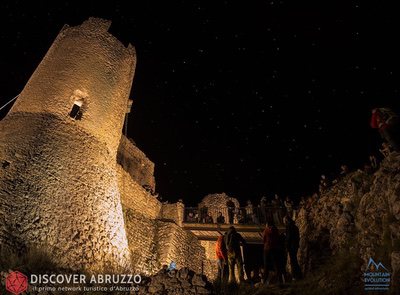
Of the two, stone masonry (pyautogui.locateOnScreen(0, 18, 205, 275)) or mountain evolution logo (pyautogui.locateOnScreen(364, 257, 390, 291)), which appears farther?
stone masonry (pyautogui.locateOnScreen(0, 18, 205, 275))

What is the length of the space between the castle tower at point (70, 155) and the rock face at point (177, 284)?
2173mm

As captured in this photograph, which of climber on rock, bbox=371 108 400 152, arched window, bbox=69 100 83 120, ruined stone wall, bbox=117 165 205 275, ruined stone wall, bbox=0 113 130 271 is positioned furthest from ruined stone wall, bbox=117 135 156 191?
climber on rock, bbox=371 108 400 152

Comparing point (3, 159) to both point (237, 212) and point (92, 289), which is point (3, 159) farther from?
point (237, 212)

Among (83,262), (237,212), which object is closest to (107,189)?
(83,262)

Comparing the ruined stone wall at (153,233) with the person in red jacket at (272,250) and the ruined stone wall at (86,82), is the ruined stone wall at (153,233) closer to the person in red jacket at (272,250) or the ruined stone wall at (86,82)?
the ruined stone wall at (86,82)

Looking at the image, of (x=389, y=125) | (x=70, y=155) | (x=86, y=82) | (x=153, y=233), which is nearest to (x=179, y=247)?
(x=153, y=233)

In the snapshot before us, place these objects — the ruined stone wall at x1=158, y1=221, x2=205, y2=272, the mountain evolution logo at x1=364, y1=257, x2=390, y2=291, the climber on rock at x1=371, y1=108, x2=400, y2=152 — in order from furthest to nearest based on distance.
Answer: the ruined stone wall at x1=158, y1=221, x2=205, y2=272 < the climber on rock at x1=371, y1=108, x2=400, y2=152 < the mountain evolution logo at x1=364, y1=257, x2=390, y2=291

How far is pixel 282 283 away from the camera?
7336mm

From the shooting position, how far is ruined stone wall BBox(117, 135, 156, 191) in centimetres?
1903

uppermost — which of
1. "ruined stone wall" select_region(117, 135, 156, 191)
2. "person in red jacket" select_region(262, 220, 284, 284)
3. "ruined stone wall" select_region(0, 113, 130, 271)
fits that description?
"ruined stone wall" select_region(117, 135, 156, 191)

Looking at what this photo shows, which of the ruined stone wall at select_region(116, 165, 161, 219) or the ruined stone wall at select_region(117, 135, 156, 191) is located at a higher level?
the ruined stone wall at select_region(117, 135, 156, 191)

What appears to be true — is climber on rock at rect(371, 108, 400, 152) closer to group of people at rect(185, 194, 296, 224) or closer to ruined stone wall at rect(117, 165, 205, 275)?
group of people at rect(185, 194, 296, 224)

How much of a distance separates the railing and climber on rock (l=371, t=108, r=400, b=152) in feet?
27.1

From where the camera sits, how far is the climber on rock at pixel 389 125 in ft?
23.5
